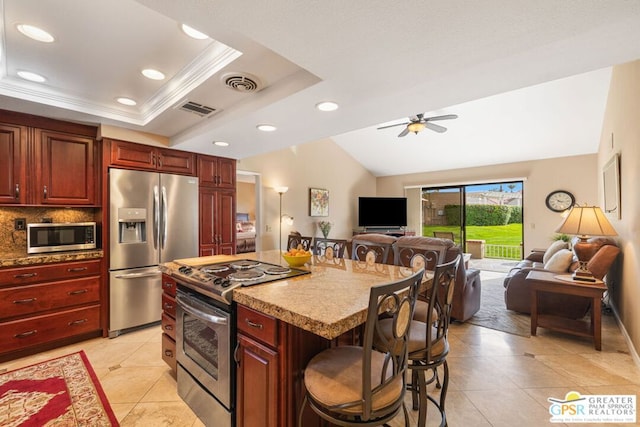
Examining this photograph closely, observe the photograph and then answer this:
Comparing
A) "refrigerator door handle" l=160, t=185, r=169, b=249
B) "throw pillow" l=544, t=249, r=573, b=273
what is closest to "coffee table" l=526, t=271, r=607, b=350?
"throw pillow" l=544, t=249, r=573, b=273

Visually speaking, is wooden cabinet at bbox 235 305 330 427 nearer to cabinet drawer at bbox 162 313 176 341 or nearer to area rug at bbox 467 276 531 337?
cabinet drawer at bbox 162 313 176 341

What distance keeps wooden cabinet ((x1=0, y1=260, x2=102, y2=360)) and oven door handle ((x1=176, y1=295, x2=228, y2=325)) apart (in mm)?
1801

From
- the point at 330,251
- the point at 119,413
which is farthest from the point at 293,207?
the point at 119,413

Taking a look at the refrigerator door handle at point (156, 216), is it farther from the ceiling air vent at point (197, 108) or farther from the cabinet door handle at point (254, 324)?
the cabinet door handle at point (254, 324)

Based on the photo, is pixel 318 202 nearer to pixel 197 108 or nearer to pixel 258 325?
pixel 197 108

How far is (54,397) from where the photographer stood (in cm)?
203

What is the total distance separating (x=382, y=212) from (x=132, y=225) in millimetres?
6188

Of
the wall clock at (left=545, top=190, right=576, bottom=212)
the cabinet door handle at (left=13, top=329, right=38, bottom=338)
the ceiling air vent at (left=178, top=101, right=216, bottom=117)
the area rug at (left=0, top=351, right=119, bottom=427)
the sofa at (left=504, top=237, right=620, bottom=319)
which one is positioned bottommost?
the area rug at (left=0, top=351, right=119, bottom=427)

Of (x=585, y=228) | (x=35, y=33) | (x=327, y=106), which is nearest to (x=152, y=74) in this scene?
(x=35, y=33)

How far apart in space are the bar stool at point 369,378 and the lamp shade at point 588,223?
2762mm

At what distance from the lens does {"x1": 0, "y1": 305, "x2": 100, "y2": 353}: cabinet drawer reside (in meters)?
2.54

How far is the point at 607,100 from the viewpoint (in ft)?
13.9

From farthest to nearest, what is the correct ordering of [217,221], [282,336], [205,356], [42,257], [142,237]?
[217,221] → [142,237] → [42,257] → [205,356] → [282,336]

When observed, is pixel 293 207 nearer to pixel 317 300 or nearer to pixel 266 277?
pixel 266 277
